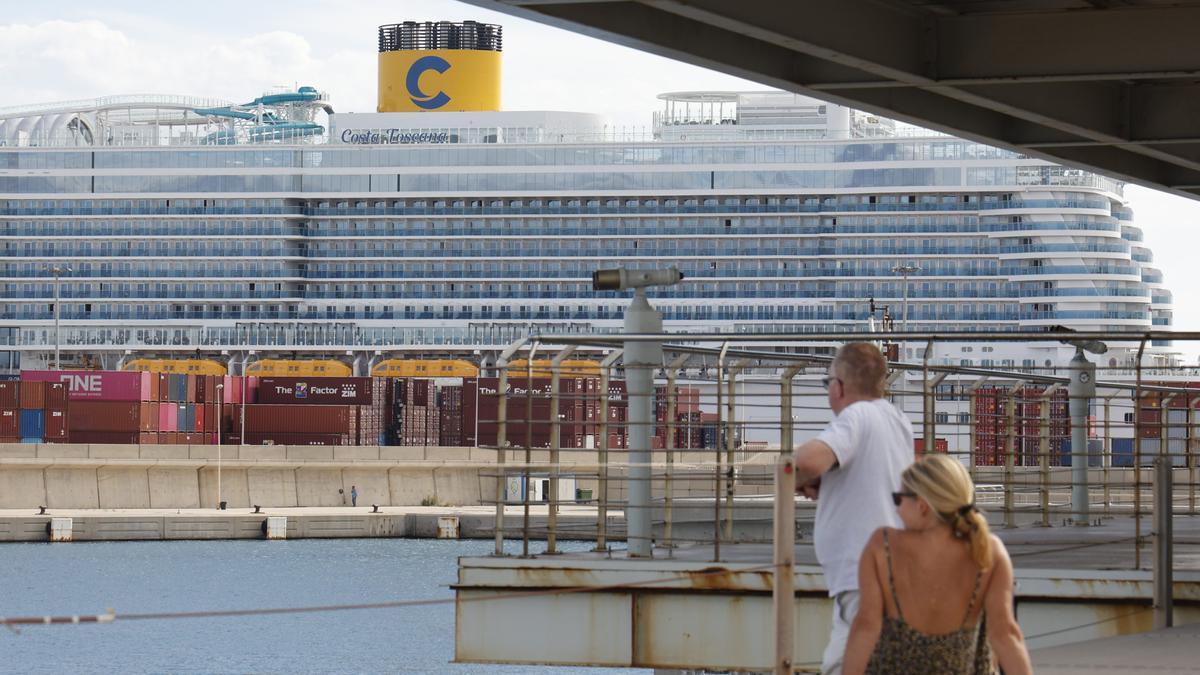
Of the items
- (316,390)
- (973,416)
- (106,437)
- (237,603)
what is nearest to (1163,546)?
(973,416)

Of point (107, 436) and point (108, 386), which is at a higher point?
point (108, 386)

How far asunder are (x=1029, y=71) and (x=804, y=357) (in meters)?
1.98

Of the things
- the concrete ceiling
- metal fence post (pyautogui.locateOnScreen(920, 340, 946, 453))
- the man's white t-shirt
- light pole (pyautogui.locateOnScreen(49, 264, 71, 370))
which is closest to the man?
the man's white t-shirt

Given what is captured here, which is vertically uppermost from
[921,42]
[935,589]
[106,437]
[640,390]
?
[921,42]

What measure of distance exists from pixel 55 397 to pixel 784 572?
52.1 meters

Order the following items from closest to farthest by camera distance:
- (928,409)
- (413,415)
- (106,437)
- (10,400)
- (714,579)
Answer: (714,579) < (928,409) < (10,400) < (106,437) < (413,415)

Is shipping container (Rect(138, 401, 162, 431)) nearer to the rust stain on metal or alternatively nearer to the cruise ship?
the cruise ship

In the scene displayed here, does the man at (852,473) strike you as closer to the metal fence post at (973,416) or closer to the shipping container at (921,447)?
the shipping container at (921,447)

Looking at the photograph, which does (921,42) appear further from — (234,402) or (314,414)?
(234,402)

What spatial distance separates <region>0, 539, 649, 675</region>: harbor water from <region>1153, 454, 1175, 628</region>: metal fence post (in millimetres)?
17130

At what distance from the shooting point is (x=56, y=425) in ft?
177

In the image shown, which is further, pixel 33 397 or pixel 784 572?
pixel 33 397

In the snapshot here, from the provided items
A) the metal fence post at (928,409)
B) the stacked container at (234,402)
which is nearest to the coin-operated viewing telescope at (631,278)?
the metal fence post at (928,409)

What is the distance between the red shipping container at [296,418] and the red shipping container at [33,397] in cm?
670
